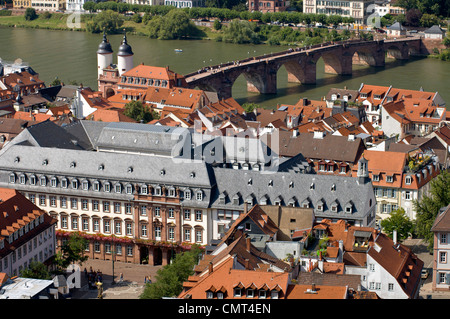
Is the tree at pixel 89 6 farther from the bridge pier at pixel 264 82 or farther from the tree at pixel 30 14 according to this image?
the bridge pier at pixel 264 82

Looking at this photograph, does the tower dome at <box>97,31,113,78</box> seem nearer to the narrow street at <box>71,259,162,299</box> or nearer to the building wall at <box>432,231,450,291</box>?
the narrow street at <box>71,259,162,299</box>

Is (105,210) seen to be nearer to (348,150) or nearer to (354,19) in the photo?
(348,150)

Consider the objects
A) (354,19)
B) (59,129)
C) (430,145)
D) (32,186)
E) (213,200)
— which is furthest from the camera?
(354,19)

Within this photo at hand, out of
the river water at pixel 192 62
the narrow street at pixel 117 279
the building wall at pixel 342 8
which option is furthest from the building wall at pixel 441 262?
the building wall at pixel 342 8

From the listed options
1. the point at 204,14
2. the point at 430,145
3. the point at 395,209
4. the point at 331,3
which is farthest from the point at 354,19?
the point at 395,209

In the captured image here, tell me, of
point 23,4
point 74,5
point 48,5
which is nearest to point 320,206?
point 48,5

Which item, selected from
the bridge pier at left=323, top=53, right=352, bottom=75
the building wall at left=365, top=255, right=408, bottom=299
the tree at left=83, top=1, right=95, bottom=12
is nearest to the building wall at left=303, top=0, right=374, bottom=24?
the bridge pier at left=323, top=53, right=352, bottom=75
